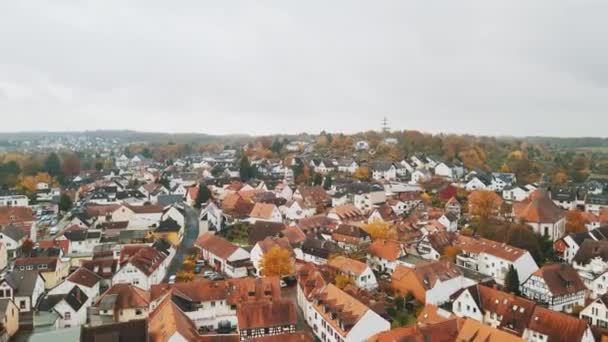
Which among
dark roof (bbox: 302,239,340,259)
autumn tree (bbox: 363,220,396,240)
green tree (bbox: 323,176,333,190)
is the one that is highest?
green tree (bbox: 323,176,333,190)

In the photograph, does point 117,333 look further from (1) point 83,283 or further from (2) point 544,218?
(2) point 544,218

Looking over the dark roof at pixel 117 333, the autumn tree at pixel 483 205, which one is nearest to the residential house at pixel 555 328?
the dark roof at pixel 117 333

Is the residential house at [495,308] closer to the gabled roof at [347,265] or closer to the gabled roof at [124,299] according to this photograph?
the gabled roof at [347,265]

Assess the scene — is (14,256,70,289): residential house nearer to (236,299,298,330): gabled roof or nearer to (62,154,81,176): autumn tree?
(236,299,298,330): gabled roof

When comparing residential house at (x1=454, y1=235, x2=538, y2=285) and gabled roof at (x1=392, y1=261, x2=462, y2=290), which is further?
residential house at (x1=454, y1=235, x2=538, y2=285)

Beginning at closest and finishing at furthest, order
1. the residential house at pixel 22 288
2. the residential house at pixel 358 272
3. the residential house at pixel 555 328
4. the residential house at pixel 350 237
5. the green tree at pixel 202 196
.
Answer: the residential house at pixel 555 328
the residential house at pixel 22 288
the residential house at pixel 358 272
the residential house at pixel 350 237
the green tree at pixel 202 196

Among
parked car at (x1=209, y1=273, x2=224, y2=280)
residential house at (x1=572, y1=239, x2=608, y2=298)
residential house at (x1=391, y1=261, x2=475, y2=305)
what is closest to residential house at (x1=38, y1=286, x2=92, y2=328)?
parked car at (x1=209, y1=273, x2=224, y2=280)

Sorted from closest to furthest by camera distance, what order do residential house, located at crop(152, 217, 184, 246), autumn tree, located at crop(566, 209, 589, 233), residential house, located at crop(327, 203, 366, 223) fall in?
residential house, located at crop(152, 217, 184, 246), autumn tree, located at crop(566, 209, 589, 233), residential house, located at crop(327, 203, 366, 223)
